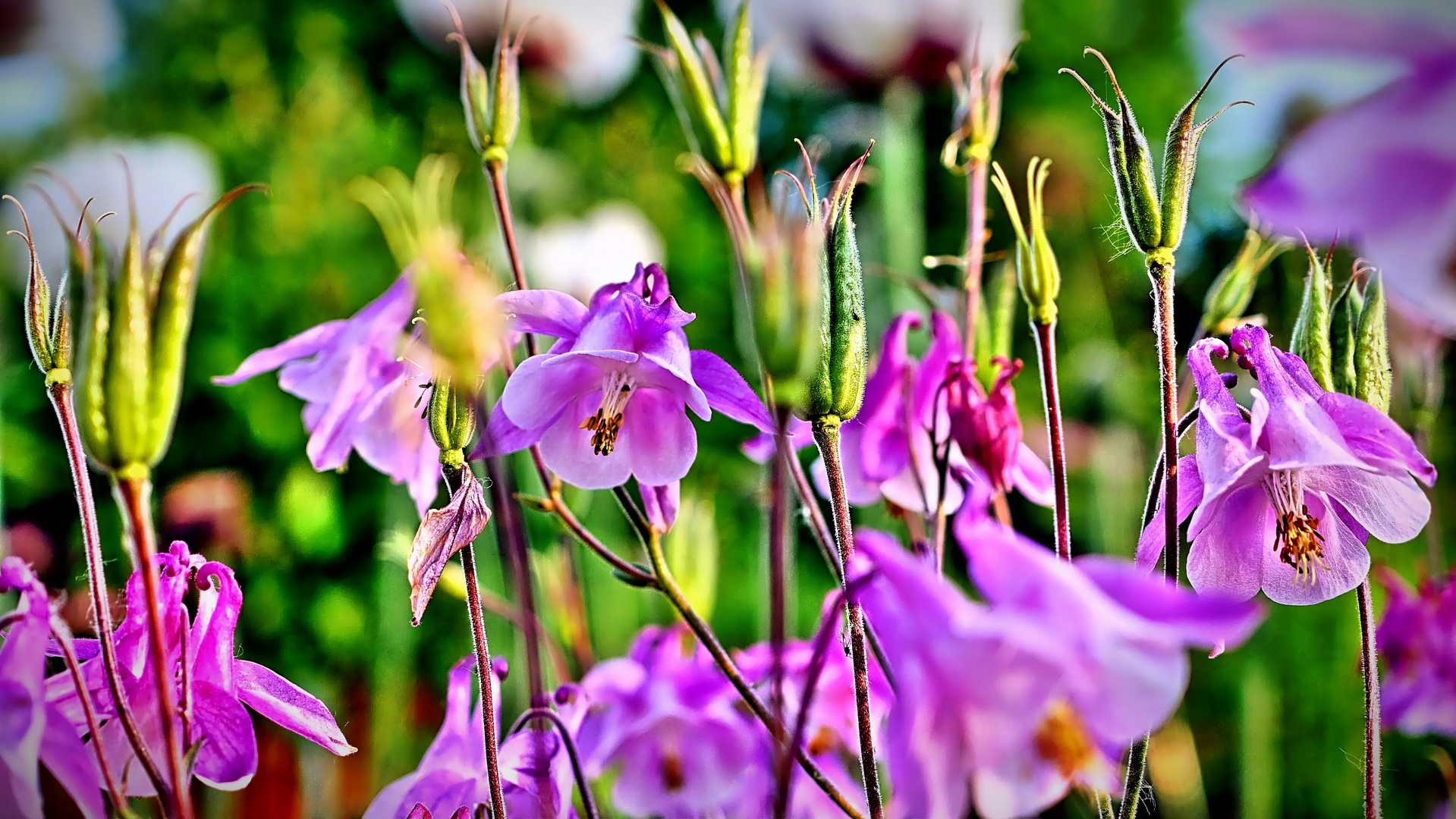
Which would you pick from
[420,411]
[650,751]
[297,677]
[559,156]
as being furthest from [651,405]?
[559,156]

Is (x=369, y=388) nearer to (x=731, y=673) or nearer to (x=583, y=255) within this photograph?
(x=731, y=673)

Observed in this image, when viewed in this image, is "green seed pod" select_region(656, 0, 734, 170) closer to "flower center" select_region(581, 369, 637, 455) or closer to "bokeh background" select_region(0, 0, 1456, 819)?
"flower center" select_region(581, 369, 637, 455)

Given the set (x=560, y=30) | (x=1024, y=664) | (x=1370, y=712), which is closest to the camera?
(x=1024, y=664)

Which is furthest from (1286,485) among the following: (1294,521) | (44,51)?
(44,51)

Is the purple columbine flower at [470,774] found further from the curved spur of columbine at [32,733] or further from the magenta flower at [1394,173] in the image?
the magenta flower at [1394,173]

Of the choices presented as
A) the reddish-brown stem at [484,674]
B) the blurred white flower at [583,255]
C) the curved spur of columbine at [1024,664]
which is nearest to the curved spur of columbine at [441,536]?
the reddish-brown stem at [484,674]

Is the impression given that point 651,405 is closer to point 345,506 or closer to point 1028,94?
point 345,506
